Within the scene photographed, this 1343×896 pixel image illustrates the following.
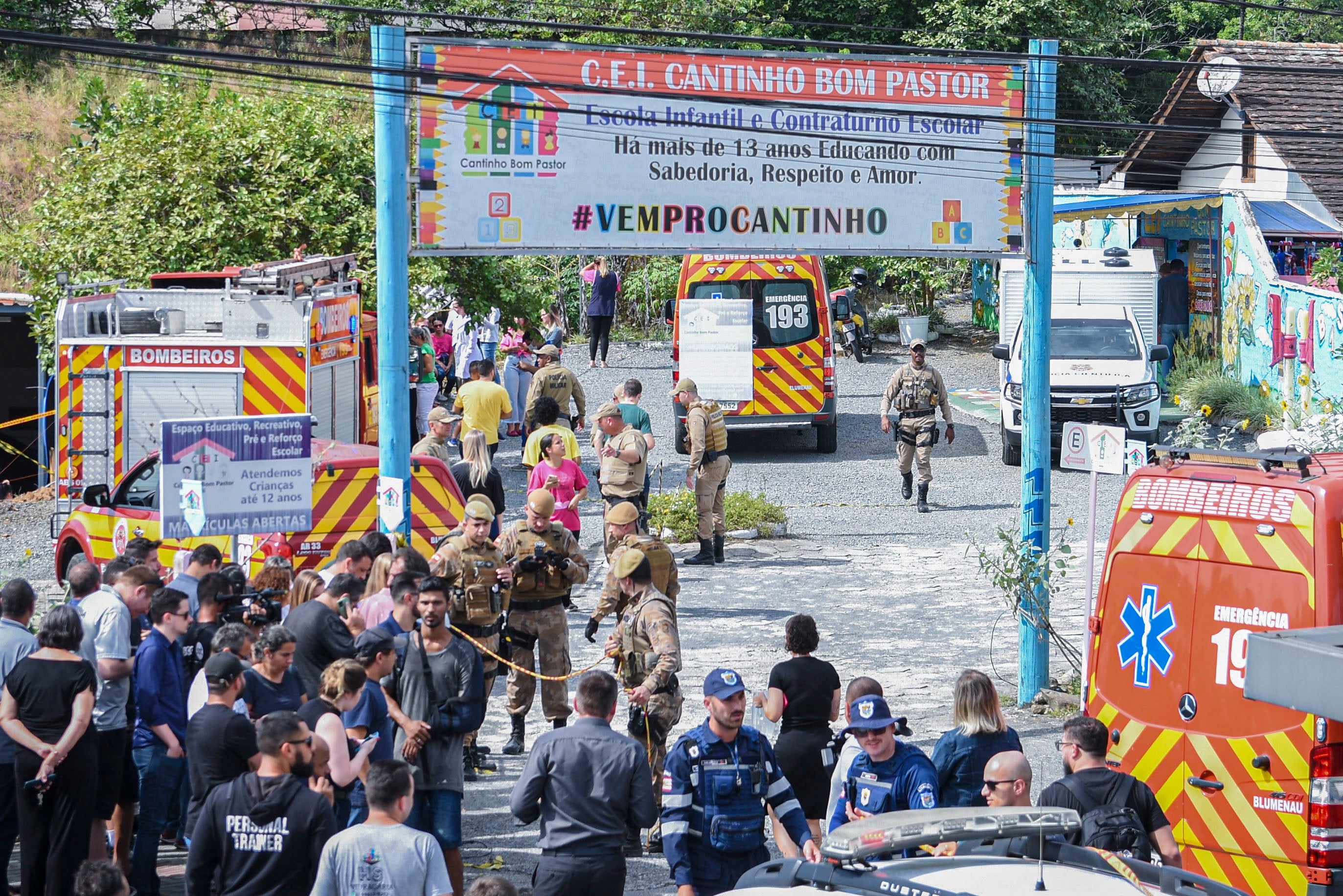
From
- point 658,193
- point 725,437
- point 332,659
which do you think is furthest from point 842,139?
point 332,659

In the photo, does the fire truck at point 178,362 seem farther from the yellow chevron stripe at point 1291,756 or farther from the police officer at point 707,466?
the yellow chevron stripe at point 1291,756

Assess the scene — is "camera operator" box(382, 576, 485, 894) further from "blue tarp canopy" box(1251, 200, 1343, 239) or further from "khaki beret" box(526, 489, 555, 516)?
"blue tarp canopy" box(1251, 200, 1343, 239)

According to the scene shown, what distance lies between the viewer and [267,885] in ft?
18.4

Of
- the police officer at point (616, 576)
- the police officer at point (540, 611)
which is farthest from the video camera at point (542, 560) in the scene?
the police officer at point (616, 576)

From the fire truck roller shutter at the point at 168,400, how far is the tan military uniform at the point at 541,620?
6.48 m

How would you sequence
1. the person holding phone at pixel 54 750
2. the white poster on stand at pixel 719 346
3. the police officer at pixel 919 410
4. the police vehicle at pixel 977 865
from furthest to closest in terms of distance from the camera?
1. the white poster on stand at pixel 719 346
2. the police officer at pixel 919 410
3. the person holding phone at pixel 54 750
4. the police vehicle at pixel 977 865

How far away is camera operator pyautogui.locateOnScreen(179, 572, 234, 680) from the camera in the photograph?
786 cm

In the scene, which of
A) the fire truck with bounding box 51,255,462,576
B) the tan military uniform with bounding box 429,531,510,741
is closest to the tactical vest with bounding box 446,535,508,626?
the tan military uniform with bounding box 429,531,510,741

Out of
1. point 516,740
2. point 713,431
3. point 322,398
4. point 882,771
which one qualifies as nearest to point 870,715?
point 882,771

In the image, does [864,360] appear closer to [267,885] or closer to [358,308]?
[358,308]

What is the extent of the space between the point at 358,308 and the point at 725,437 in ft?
15.0

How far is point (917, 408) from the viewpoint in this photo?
17.8m

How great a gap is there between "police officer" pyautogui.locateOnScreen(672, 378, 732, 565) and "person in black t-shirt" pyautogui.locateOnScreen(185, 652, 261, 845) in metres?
8.91

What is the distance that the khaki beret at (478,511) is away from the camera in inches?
380
